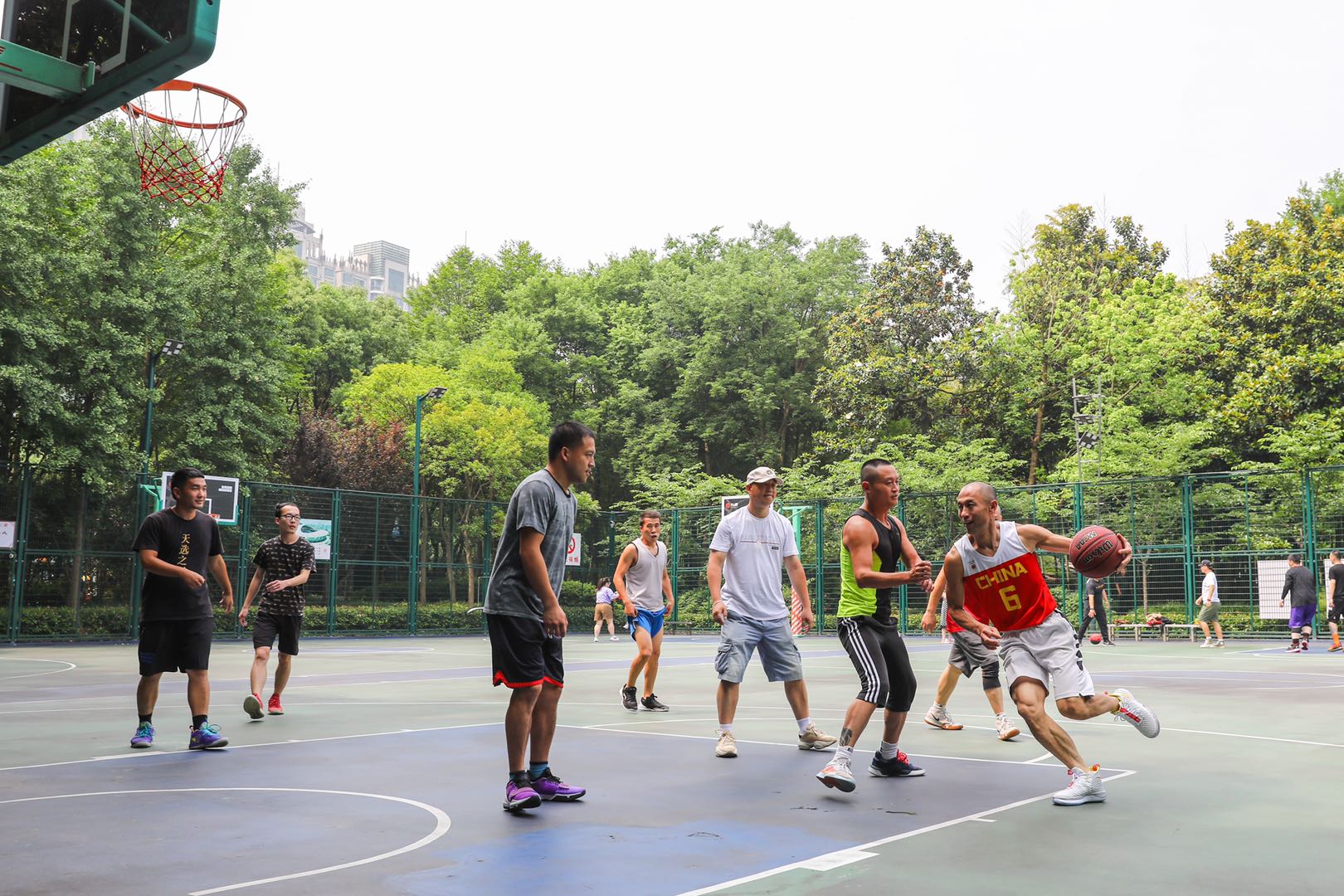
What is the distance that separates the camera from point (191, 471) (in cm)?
832

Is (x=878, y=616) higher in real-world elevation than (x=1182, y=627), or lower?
higher

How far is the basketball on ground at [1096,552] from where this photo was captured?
6.43 metres

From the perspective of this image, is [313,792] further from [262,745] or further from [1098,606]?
[1098,606]

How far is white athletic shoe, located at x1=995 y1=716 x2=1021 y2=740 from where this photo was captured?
8695mm

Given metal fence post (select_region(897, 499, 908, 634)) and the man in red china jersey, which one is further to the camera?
metal fence post (select_region(897, 499, 908, 634))

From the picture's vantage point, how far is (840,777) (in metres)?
6.25

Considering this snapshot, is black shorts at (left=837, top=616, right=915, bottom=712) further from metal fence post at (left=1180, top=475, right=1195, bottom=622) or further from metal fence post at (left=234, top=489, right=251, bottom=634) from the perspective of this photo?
metal fence post at (left=234, top=489, right=251, bottom=634)

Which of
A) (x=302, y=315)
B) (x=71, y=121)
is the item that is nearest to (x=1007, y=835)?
(x=71, y=121)

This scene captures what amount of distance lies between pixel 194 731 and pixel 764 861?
5.13 m

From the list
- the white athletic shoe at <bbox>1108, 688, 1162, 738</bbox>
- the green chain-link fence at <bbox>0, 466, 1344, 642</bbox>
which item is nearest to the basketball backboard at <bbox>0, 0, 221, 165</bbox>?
the white athletic shoe at <bbox>1108, 688, 1162, 738</bbox>

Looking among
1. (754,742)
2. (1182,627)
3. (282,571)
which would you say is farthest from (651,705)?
(1182,627)

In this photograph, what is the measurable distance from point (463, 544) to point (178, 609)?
26.7 m

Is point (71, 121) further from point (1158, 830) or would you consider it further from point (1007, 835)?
point (1158, 830)

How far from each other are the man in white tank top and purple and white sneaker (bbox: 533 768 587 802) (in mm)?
4649
